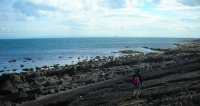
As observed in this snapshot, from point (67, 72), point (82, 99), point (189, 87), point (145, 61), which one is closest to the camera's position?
point (189, 87)

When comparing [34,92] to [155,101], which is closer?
[155,101]

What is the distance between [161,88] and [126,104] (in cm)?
481

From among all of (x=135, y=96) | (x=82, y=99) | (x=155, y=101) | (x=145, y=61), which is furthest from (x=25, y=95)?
(x=145, y=61)

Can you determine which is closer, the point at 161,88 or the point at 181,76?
the point at 161,88

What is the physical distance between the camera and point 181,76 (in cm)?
3198

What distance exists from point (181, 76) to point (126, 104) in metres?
9.68

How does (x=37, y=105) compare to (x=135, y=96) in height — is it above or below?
below

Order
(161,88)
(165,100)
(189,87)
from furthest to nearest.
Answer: (161,88), (189,87), (165,100)

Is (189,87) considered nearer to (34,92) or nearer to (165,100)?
(165,100)

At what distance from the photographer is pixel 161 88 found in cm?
2781

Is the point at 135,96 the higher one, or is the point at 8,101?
the point at 135,96

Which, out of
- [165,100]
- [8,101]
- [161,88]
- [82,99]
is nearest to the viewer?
[165,100]

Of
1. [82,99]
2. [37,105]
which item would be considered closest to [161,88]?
[82,99]

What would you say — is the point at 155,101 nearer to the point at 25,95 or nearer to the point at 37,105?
the point at 37,105
